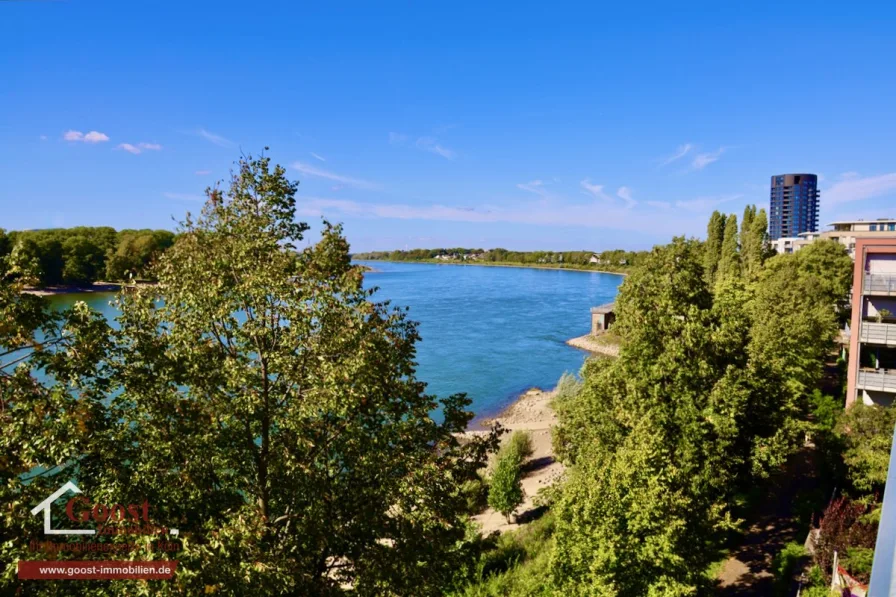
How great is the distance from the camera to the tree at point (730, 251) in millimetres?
41094

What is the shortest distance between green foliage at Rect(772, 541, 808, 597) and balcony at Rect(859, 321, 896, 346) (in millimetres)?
8841

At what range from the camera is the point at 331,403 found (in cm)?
559

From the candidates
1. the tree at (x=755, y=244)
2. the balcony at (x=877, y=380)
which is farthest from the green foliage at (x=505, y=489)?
the tree at (x=755, y=244)

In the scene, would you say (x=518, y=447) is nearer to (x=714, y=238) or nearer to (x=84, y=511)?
(x=84, y=511)

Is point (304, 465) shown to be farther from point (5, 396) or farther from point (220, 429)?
point (5, 396)

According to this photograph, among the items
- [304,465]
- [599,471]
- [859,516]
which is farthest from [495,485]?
[304,465]

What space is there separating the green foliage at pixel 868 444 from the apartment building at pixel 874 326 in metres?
4.94

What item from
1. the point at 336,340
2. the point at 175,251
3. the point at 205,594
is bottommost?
the point at 205,594

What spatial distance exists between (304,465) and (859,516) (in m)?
11.3

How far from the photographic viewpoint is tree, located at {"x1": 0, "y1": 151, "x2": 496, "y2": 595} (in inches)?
204

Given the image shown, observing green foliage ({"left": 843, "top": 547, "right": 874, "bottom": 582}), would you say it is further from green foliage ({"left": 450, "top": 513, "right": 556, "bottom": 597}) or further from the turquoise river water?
the turquoise river water

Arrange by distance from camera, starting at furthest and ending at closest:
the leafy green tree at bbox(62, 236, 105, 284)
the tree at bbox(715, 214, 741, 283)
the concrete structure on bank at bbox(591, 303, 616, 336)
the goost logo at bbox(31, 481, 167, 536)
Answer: the leafy green tree at bbox(62, 236, 105, 284), the concrete structure on bank at bbox(591, 303, 616, 336), the tree at bbox(715, 214, 741, 283), the goost logo at bbox(31, 481, 167, 536)

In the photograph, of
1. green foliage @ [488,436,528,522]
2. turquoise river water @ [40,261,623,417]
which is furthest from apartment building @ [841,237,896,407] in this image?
turquoise river water @ [40,261,623,417]

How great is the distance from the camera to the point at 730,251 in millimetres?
44344
